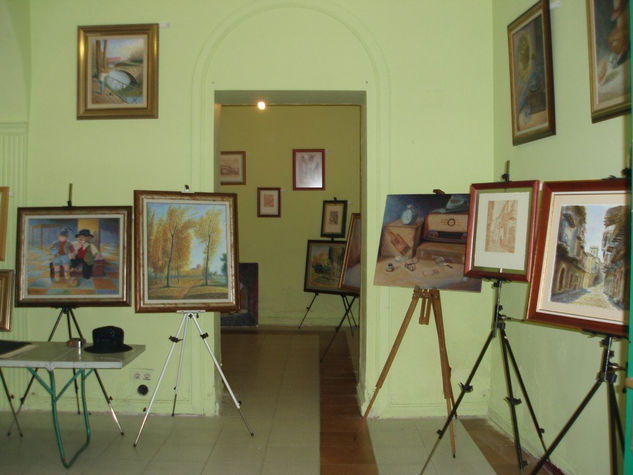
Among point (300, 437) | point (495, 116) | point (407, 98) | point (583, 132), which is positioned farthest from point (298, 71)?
point (300, 437)

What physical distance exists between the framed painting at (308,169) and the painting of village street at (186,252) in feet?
13.0

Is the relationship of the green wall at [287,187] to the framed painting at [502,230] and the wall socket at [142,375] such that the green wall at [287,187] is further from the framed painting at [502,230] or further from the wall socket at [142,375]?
the framed painting at [502,230]

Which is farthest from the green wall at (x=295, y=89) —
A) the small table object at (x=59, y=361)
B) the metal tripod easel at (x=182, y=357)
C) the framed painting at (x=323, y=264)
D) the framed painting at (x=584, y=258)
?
the framed painting at (x=323, y=264)

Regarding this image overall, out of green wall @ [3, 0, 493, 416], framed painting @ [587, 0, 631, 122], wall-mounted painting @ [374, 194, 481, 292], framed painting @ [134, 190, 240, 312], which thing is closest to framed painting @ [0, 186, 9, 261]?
green wall @ [3, 0, 493, 416]

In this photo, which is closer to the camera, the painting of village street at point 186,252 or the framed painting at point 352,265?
the painting of village street at point 186,252

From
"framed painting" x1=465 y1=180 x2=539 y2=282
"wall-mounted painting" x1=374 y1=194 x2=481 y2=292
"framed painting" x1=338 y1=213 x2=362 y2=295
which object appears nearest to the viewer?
"framed painting" x1=465 y1=180 x2=539 y2=282

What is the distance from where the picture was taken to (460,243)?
12.1ft

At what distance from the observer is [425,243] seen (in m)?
3.78

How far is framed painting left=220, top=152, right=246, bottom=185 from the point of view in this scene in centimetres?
794

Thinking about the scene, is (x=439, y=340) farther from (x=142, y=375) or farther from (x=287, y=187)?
(x=287, y=187)

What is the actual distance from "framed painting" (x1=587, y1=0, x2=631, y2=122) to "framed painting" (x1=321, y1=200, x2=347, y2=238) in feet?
16.2

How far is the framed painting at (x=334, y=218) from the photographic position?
7.62m

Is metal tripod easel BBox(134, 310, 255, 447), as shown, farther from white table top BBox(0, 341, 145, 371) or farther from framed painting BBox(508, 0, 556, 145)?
framed painting BBox(508, 0, 556, 145)

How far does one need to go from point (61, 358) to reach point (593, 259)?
293 centimetres
